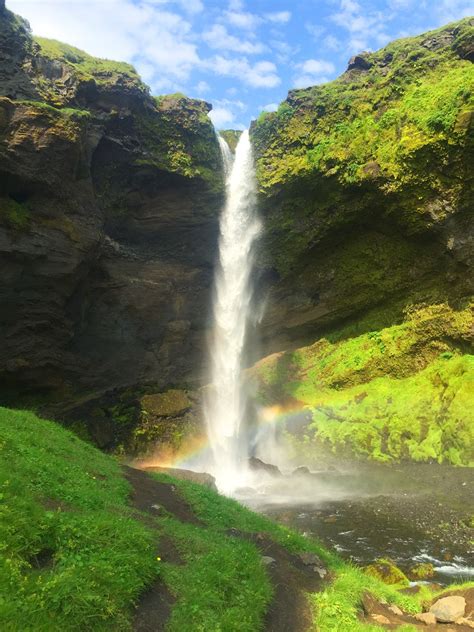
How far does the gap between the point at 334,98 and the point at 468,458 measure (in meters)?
26.6

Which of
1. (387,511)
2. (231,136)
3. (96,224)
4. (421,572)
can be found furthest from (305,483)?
(231,136)

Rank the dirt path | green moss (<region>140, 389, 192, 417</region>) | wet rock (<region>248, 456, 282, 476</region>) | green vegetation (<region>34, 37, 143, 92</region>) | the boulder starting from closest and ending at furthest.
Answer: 1. the dirt path
2. wet rock (<region>248, 456, 282, 476</region>)
3. green vegetation (<region>34, 37, 143, 92</region>)
4. green moss (<region>140, 389, 192, 417</region>)
5. the boulder

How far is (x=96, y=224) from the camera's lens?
2623 cm

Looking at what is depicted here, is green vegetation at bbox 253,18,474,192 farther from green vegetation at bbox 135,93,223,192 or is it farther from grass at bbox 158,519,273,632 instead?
grass at bbox 158,519,273,632

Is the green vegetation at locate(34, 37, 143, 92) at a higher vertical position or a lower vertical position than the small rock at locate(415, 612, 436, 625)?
higher

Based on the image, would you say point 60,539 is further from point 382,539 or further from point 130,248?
point 130,248

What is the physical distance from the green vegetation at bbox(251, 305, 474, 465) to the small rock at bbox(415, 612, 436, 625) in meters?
17.1

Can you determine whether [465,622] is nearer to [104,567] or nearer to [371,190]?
Result: [104,567]

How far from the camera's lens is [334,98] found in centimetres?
3309

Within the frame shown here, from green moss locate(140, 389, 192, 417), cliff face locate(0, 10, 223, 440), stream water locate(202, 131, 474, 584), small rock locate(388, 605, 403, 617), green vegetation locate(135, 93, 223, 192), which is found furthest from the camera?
green vegetation locate(135, 93, 223, 192)

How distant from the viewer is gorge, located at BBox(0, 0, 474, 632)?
2230 cm

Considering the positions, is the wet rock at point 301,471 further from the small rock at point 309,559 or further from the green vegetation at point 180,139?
the green vegetation at point 180,139

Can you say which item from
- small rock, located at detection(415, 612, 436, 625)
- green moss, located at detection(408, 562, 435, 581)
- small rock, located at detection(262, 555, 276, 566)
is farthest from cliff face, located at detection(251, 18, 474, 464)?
small rock, located at detection(262, 555, 276, 566)

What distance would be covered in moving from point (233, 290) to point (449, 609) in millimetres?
28514
